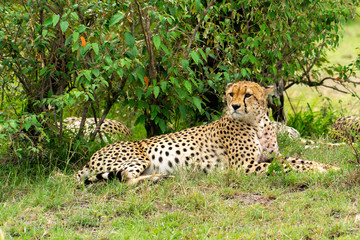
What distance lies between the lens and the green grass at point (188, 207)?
364 cm

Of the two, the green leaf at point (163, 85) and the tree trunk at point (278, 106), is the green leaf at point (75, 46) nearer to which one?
the green leaf at point (163, 85)

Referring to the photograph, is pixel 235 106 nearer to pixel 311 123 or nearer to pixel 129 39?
pixel 129 39

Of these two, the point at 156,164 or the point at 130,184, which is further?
the point at 156,164

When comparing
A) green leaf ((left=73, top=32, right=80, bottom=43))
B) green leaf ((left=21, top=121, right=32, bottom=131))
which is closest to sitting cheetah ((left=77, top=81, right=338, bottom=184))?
green leaf ((left=21, top=121, right=32, bottom=131))

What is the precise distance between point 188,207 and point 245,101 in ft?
4.99

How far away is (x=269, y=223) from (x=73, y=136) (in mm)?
2594

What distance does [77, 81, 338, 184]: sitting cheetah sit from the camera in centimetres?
508

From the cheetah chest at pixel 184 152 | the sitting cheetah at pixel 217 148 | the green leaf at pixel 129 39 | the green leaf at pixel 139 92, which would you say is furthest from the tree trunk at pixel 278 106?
the green leaf at pixel 129 39

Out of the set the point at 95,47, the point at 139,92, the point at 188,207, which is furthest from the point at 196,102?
the point at 188,207

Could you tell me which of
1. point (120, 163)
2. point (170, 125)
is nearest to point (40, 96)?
point (120, 163)

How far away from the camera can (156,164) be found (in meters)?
5.26

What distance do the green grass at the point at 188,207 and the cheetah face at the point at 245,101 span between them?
27.4 inches

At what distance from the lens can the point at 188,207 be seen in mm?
4102

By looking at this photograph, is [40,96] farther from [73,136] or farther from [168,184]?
[168,184]
